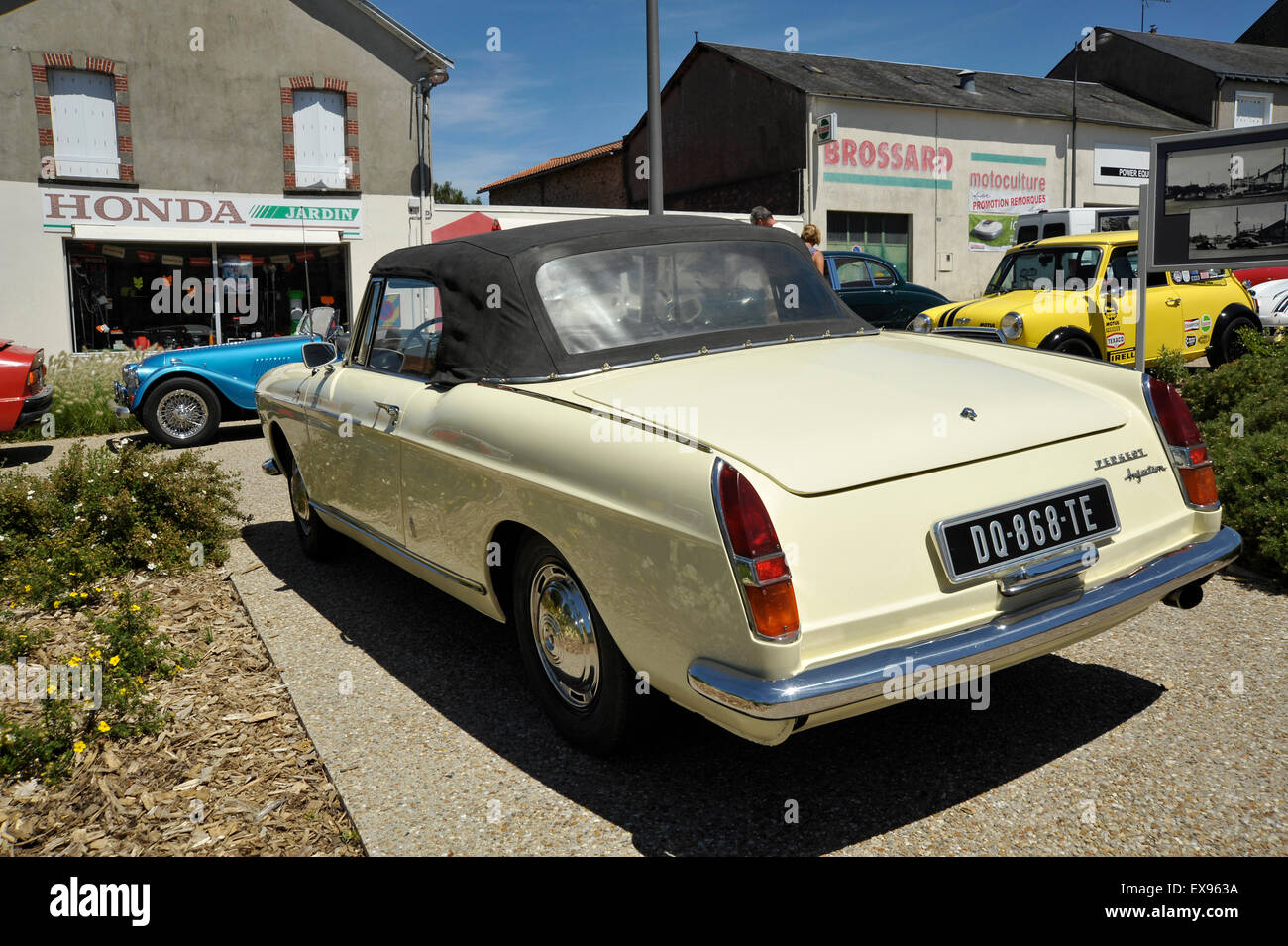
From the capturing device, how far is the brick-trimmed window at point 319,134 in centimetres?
1828

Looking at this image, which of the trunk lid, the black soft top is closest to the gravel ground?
the trunk lid

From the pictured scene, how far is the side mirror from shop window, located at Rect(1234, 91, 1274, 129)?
114 feet

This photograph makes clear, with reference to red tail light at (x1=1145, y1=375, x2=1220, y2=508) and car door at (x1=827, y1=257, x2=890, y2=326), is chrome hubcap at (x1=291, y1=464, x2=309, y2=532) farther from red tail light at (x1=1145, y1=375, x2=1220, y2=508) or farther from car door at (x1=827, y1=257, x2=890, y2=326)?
car door at (x1=827, y1=257, x2=890, y2=326)

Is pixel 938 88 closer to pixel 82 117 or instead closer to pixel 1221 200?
pixel 82 117

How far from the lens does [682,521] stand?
2621 mm

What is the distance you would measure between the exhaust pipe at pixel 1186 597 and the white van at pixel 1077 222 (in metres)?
14.7

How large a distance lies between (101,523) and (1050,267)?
30.0 feet

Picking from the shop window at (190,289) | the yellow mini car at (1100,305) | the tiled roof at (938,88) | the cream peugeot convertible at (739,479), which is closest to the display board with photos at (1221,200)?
the yellow mini car at (1100,305)

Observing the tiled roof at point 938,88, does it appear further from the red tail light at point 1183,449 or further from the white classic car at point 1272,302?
the red tail light at point 1183,449

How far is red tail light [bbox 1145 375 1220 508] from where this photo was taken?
338 cm

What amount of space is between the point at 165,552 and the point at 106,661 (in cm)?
207

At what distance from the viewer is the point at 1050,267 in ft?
35.0

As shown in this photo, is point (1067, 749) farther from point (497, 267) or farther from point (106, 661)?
point (106, 661)
